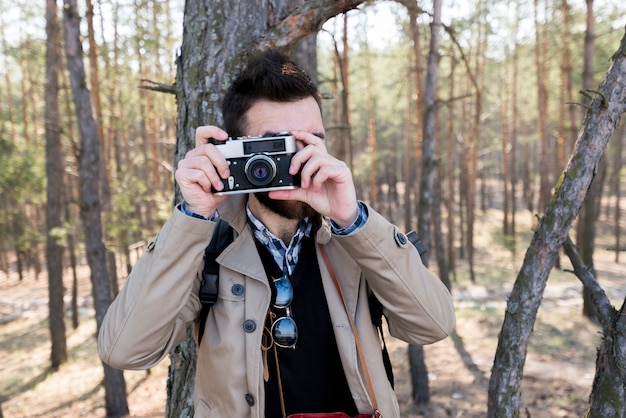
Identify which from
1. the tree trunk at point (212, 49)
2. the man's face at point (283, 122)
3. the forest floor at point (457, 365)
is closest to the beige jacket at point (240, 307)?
the man's face at point (283, 122)

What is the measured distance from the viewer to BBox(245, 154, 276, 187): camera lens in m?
1.48

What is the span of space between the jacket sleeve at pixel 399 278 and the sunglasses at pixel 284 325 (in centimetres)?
Answer: 29

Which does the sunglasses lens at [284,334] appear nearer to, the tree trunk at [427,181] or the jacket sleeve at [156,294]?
the jacket sleeve at [156,294]

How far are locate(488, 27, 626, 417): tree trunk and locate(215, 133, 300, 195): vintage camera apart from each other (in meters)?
1.38

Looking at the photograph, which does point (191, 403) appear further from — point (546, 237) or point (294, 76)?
point (546, 237)

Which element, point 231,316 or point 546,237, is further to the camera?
point 546,237

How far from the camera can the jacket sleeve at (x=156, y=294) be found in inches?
57.2

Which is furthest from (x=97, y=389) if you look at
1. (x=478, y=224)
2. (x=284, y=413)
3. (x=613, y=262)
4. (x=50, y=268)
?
(x=478, y=224)

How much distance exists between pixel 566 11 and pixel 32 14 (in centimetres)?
1567

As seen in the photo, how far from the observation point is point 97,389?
1011cm

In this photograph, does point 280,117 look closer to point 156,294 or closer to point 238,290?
point 238,290

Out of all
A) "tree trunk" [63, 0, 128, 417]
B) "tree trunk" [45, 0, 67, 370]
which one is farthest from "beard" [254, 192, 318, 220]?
"tree trunk" [45, 0, 67, 370]

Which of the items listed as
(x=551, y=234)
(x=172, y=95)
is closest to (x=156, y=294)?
(x=551, y=234)

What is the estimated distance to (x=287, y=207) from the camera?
5.40ft
